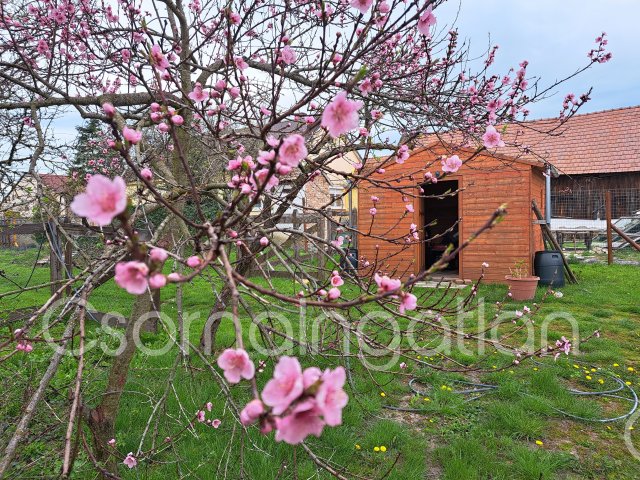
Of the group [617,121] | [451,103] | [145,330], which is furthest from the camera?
[617,121]

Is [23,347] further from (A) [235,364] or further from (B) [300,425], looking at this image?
(B) [300,425]

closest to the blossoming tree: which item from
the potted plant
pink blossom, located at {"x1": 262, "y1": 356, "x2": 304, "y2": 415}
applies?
pink blossom, located at {"x1": 262, "y1": 356, "x2": 304, "y2": 415}

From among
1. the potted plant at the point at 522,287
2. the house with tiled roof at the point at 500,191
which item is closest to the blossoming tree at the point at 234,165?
the house with tiled roof at the point at 500,191

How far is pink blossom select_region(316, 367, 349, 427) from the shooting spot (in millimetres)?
586

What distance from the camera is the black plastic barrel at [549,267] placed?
812 cm

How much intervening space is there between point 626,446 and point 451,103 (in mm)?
2888

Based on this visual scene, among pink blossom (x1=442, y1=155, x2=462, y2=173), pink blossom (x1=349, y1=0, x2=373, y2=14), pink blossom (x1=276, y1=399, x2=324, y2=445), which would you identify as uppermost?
pink blossom (x1=349, y1=0, x2=373, y2=14)

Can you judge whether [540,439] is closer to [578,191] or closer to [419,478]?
[419,478]

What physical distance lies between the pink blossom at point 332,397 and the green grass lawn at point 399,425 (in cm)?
126

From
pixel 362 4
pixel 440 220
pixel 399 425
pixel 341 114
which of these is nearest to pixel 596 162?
pixel 440 220

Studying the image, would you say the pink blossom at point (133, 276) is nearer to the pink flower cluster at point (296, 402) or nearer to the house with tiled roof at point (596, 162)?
the pink flower cluster at point (296, 402)

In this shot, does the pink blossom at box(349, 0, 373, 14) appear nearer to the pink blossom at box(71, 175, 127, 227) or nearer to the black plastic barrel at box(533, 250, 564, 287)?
the pink blossom at box(71, 175, 127, 227)

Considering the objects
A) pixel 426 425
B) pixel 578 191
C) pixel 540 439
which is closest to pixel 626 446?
pixel 540 439

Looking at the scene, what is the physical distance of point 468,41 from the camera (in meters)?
4.00
